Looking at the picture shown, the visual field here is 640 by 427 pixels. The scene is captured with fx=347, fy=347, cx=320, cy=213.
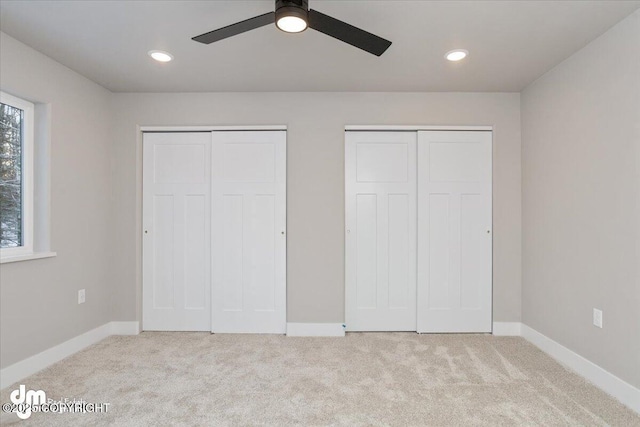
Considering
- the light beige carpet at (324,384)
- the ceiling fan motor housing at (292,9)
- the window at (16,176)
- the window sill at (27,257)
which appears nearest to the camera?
the ceiling fan motor housing at (292,9)

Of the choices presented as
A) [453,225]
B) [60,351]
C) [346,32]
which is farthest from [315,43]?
[60,351]

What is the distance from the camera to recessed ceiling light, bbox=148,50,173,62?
2.56 m

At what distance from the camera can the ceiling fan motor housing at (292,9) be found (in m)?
1.59

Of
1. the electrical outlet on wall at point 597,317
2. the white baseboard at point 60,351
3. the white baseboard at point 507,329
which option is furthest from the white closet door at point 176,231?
the electrical outlet on wall at point 597,317

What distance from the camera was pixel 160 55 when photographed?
2.61 meters

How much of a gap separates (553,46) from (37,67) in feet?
12.4

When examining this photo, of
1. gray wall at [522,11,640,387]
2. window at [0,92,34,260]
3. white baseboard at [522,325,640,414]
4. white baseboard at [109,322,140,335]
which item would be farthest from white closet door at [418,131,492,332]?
window at [0,92,34,260]

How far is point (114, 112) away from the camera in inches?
136

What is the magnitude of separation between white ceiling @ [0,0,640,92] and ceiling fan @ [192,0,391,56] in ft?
1.11

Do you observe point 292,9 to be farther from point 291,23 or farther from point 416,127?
point 416,127

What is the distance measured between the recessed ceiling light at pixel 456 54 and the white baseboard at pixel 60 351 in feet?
12.0

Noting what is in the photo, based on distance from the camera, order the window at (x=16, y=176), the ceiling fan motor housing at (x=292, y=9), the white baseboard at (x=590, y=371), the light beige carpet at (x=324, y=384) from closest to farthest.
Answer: the ceiling fan motor housing at (x=292, y=9) < the light beige carpet at (x=324, y=384) < the white baseboard at (x=590, y=371) < the window at (x=16, y=176)

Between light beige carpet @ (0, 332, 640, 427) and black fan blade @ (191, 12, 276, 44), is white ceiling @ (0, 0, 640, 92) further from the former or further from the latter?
light beige carpet @ (0, 332, 640, 427)

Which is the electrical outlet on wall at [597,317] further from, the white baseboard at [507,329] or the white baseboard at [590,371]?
the white baseboard at [507,329]
